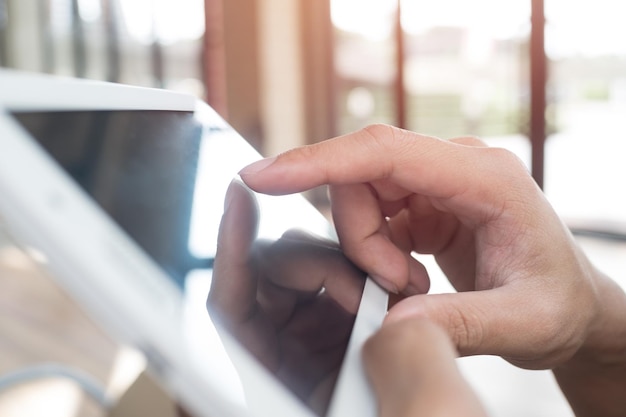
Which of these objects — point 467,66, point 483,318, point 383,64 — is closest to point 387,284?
point 483,318

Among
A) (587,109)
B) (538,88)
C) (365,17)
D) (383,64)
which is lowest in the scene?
(587,109)

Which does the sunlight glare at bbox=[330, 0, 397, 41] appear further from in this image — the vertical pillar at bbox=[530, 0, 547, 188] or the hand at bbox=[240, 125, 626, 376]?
the hand at bbox=[240, 125, 626, 376]

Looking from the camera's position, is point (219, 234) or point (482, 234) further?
point (482, 234)

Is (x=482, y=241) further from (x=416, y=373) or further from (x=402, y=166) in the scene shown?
(x=416, y=373)

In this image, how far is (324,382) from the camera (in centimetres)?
32

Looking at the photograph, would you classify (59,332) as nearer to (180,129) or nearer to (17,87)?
(180,129)

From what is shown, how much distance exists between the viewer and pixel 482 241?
0.54 m

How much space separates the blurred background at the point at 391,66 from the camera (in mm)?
3186

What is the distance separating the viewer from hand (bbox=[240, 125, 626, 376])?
18.6 inches

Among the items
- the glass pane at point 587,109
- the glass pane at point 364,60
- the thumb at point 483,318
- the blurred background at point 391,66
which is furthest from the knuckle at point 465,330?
the glass pane at point 364,60

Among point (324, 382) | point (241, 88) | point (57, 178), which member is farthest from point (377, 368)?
point (241, 88)

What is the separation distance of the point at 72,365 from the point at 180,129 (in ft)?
5.27

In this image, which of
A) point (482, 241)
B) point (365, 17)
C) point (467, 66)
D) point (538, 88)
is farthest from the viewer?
point (365, 17)

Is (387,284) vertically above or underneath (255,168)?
underneath
